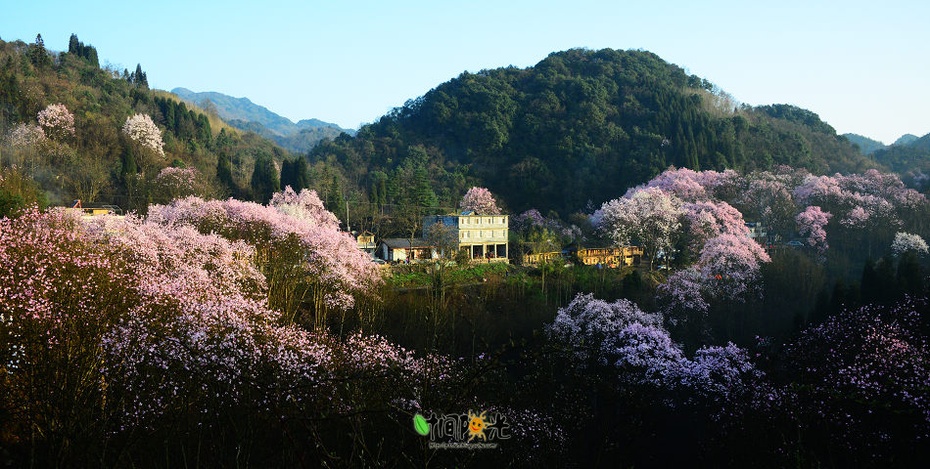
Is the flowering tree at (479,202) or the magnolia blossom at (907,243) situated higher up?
the flowering tree at (479,202)

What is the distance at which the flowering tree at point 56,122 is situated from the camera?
43781mm

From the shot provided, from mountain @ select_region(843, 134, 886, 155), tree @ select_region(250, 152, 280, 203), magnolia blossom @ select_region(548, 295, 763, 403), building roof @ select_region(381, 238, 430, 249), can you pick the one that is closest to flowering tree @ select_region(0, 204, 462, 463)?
magnolia blossom @ select_region(548, 295, 763, 403)

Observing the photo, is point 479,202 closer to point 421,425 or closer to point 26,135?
point 26,135

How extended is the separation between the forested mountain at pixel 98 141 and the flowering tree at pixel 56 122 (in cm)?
6

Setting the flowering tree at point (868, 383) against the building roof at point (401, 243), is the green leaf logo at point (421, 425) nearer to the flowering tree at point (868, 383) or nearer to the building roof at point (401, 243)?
the flowering tree at point (868, 383)

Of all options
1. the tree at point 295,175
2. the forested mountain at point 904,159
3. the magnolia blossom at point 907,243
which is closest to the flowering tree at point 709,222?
the magnolia blossom at point 907,243

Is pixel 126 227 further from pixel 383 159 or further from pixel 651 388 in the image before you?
pixel 383 159

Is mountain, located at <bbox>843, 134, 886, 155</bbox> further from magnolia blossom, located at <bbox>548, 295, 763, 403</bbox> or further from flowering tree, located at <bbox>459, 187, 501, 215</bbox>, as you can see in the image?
magnolia blossom, located at <bbox>548, 295, 763, 403</bbox>

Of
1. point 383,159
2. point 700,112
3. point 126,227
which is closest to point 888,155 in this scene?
point 700,112

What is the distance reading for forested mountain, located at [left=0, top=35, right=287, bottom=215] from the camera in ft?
124

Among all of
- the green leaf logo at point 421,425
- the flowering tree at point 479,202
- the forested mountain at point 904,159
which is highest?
the forested mountain at point 904,159

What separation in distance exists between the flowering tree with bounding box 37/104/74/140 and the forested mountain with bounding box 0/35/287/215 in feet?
0.20

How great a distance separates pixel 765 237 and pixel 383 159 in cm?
3924

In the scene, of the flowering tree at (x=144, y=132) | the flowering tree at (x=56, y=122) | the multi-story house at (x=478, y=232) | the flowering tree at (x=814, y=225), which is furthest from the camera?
the flowering tree at (x=144, y=132)
